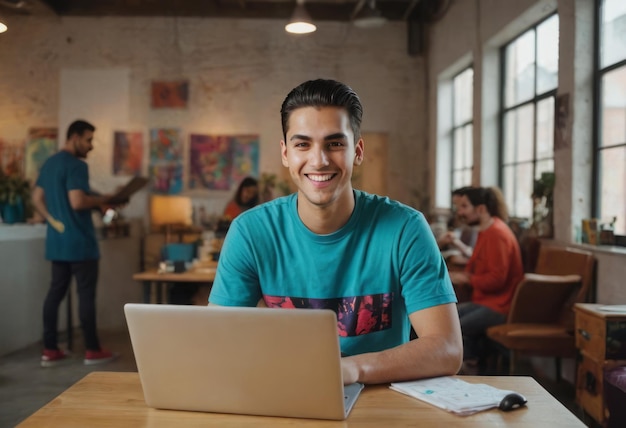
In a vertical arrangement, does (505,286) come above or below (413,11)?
below

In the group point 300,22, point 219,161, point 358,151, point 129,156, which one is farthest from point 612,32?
point 129,156

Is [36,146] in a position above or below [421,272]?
above

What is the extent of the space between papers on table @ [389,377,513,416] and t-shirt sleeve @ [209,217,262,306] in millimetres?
539

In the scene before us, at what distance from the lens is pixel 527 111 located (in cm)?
621

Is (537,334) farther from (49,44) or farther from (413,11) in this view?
(49,44)

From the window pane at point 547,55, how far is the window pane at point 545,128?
126 mm

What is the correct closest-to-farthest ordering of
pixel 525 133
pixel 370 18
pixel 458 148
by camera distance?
pixel 525 133, pixel 370 18, pixel 458 148

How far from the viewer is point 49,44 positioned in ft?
31.6

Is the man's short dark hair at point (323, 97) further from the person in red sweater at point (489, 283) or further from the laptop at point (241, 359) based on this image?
the person in red sweater at point (489, 283)

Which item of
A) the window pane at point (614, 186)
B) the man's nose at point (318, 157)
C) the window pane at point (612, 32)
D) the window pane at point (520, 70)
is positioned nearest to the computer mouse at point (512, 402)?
the man's nose at point (318, 157)

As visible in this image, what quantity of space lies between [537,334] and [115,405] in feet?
10.3

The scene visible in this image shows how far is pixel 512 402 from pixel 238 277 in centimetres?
84

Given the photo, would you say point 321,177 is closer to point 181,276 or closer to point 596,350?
point 596,350

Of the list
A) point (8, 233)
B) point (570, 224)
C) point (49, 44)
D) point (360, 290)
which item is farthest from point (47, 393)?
point (49, 44)
